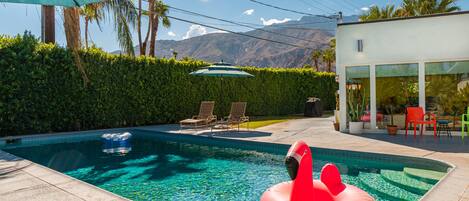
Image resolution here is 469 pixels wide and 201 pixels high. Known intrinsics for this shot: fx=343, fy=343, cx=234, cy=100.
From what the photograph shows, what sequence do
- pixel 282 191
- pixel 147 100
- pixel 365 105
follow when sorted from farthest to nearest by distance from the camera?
1. pixel 147 100
2. pixel 365 105
3. pixel 282 191

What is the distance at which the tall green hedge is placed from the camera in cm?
1205

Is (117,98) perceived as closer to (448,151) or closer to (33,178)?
(33,178)

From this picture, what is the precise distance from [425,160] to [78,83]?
39.7ft

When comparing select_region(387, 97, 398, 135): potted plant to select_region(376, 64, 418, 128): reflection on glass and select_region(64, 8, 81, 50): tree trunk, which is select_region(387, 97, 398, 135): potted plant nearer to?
select_region(376, 64, 418, 128): reflection on glass

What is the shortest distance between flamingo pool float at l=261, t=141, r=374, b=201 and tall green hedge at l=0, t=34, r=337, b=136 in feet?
38.1

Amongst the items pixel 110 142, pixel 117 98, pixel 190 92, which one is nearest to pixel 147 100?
pixel 117 98

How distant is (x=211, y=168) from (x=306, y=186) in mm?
4891

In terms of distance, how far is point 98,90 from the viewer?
14133 mm

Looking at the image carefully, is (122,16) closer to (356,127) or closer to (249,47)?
(356,127)

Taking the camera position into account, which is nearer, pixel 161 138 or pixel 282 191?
pixel 282 191

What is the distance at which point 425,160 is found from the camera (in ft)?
22.8

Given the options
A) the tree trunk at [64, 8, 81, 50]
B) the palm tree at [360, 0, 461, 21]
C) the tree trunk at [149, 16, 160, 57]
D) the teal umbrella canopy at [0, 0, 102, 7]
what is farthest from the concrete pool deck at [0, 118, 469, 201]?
the palm tree at [360, 0, 461, 21]

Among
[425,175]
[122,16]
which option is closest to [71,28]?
[122,16]

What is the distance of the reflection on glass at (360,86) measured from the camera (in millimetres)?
12039
